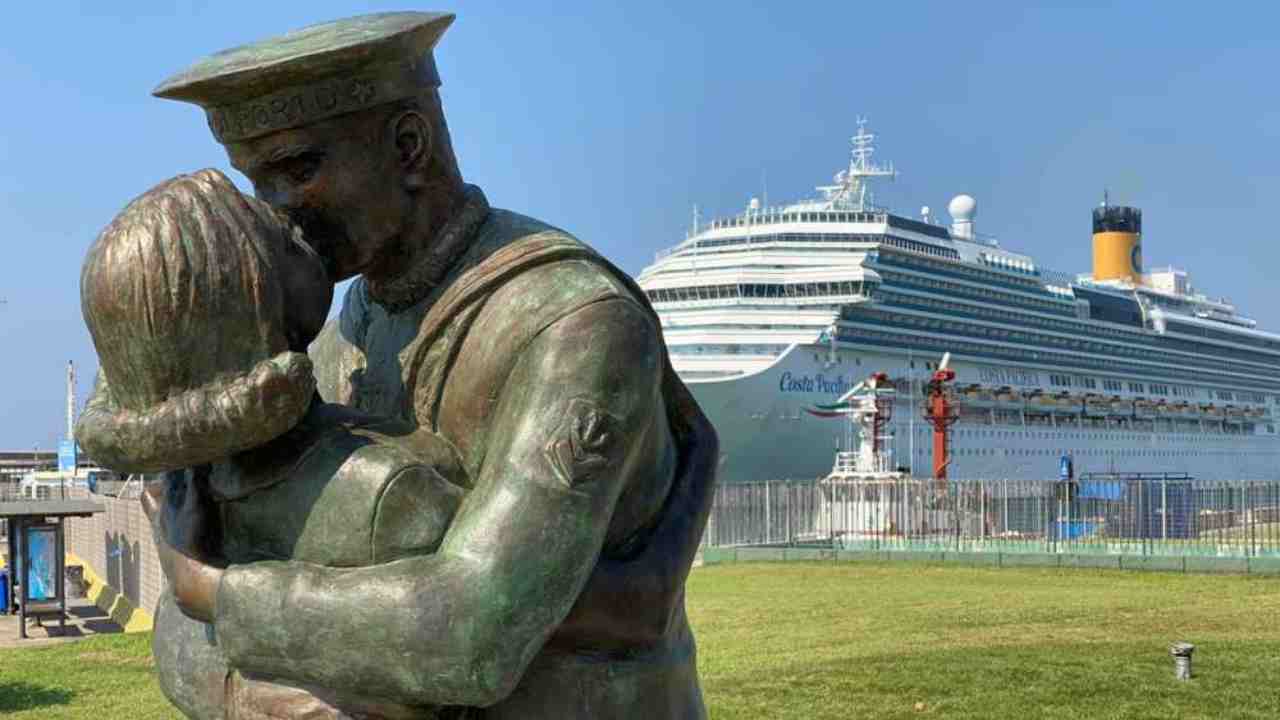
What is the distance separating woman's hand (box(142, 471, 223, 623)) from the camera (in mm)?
1767

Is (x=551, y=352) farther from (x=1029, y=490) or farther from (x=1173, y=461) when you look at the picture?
(x=1173, y=461)

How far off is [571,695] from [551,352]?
18.0 inches

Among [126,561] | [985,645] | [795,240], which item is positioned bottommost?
[985,645]

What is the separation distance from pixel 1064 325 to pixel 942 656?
41727 millimetres

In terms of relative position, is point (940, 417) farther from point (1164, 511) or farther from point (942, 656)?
point (942, 656)

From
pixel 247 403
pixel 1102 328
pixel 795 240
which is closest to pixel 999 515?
pixel 795 240

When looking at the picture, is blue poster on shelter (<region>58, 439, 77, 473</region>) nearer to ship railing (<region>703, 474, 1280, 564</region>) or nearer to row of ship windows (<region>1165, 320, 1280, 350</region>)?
ship railing (<region>703, 474, 1280, 564</region>)

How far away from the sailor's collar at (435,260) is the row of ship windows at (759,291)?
38.7 meters

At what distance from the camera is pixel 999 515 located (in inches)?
933

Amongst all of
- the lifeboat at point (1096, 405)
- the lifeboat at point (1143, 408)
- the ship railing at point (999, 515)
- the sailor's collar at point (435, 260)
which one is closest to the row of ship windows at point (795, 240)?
the lifeboat at point (1096, 405)

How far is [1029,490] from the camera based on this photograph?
77.6ft

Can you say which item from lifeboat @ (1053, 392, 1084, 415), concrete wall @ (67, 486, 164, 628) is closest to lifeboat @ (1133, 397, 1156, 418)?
lifeboat @ (1053, 392, 1084, 415)

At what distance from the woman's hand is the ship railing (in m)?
19.9

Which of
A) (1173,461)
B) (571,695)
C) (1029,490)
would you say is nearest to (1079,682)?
(571,695)
